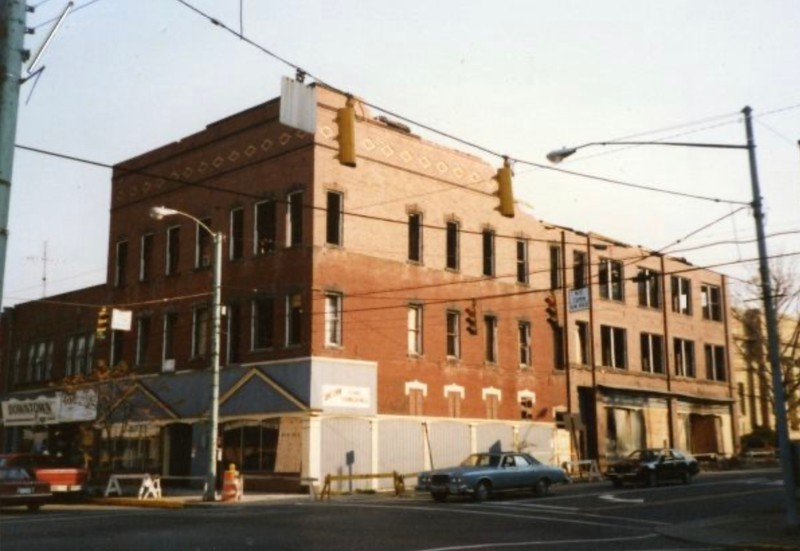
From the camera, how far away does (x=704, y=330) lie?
53.6 m

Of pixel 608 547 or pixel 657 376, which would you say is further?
pixel 657 376

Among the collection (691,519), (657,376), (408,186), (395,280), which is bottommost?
(691,519)

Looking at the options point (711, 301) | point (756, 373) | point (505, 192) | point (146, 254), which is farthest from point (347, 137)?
point (756, 373)

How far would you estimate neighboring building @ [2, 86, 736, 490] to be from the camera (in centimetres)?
3334

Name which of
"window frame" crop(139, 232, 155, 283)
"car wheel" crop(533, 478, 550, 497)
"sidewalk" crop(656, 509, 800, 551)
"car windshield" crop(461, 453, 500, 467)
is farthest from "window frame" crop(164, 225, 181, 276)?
"sidewalk" crop(656, 509, 800, 551)

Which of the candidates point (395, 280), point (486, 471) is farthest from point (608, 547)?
point (395, 280)

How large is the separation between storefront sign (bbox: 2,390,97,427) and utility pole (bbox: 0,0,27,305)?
33149mm

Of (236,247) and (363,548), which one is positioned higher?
(236,247)

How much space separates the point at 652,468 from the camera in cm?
3238

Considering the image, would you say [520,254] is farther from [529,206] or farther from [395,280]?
[395,280]

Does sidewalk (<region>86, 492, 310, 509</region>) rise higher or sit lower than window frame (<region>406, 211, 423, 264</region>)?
lower

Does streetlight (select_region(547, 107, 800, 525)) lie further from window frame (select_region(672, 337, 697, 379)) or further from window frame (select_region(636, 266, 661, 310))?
window frame (select_region(672, 337, 697, 379))

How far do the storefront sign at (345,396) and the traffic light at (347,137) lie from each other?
19.7m

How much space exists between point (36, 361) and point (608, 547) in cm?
3962
